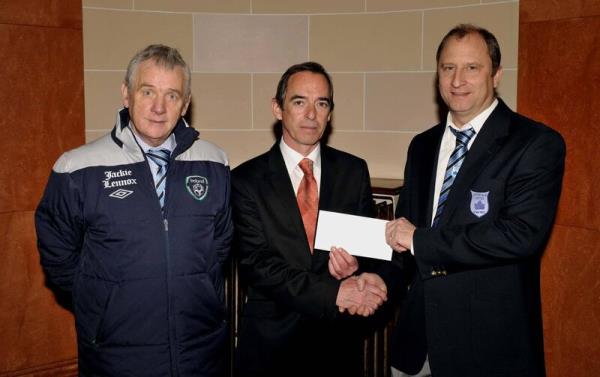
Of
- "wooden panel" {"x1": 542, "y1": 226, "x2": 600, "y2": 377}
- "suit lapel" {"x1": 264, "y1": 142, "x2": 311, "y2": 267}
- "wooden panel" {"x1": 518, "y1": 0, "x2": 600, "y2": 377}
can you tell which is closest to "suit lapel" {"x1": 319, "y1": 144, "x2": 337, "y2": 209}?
"suit lapel" {"x1": 264, "y1": 142, "x2": 311, "y2": 267}

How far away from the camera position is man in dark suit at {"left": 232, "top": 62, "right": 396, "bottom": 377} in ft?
8.56

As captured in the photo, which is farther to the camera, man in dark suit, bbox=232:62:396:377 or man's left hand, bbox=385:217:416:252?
man in dark suit, bbox=232:62:396:377

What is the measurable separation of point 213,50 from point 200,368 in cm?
225

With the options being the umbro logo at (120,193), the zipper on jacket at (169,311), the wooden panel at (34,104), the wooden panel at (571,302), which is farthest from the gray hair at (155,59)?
the wooden panel at (571,302)

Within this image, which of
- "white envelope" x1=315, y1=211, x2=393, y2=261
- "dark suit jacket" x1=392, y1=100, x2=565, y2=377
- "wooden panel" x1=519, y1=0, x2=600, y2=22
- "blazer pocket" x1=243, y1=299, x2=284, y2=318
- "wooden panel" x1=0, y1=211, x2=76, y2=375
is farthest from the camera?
"wooden panel" x1=0, y1=211, x2=76, y2=375

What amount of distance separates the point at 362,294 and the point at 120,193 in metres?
1.06

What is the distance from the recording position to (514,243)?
2.29 metres

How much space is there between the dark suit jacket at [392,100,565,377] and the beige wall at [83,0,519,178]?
155cm

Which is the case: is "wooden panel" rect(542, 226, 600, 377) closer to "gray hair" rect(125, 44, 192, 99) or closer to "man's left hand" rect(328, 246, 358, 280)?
"man's left hand" rect(328, 246, 358, 280)

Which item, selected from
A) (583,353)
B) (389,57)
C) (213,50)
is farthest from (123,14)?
(583,353)

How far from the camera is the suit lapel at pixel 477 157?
241cm

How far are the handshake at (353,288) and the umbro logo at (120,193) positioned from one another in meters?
0.84

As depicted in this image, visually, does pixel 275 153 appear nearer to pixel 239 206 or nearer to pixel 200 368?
pixel 239 206

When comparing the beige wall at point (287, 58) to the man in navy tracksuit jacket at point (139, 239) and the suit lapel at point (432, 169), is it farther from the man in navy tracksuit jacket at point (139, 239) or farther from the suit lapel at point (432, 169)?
the man in navy tracksuit jacket at point (139, 239)
